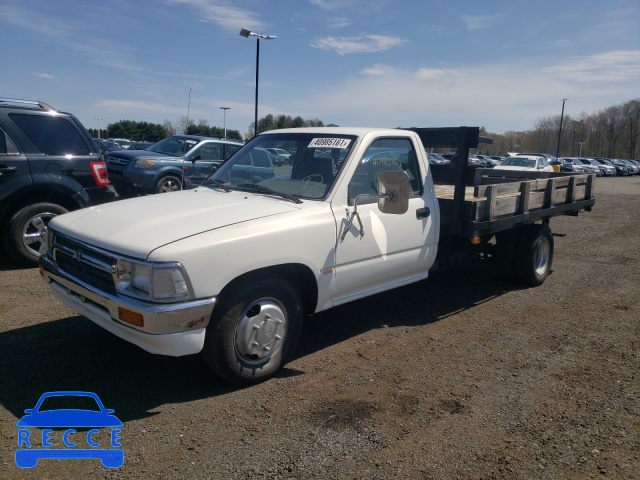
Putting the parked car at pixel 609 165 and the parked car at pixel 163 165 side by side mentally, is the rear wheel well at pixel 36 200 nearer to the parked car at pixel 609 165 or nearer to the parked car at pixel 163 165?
the parked car at pixel 163 165

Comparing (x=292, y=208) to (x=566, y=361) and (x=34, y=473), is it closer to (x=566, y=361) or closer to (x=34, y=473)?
(x=34, y=473)

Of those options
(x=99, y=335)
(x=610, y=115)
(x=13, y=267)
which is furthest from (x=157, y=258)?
(x=610, y=115)

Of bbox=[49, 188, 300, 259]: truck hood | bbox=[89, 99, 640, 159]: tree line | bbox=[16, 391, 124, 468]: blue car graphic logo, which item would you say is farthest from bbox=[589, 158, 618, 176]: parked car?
bbox=[16, 391, 124, 468]: blue car graphic logo

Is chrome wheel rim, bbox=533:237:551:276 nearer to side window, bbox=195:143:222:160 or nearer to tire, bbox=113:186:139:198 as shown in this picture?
side window, bbox=195:143:222:160

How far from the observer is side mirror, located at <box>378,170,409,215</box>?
12.5ft

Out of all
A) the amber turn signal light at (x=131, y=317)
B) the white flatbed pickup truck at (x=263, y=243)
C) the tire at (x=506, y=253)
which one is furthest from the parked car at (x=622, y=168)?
the amber turn signal light at (x=131, y=317)

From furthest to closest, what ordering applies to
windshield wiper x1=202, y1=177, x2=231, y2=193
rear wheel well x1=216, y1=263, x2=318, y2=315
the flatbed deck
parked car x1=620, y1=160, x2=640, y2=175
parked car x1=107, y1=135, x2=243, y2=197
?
parked car x1=620, y1=160, x2=640, y2=175, parked car x1=107, y1=135, x2=243, y2=197, the flatbed deck, windshield wiper x1=202, y1=177, x2=231, y2=193, rear wheel well x1=216, y1=263, x2=318, y2=315

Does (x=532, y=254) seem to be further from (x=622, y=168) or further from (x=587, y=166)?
(x=622, y=168)

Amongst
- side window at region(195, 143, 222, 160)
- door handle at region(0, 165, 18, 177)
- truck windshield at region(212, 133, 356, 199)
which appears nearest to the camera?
truck windshield at region(212, 133, 356, 199)

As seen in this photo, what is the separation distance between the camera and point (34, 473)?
2734mm

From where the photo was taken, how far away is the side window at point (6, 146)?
633 cm

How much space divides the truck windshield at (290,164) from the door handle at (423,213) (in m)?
0.96

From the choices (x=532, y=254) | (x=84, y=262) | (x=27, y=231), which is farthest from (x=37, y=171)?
(x=532, y=254)

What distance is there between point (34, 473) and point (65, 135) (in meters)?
5.23
